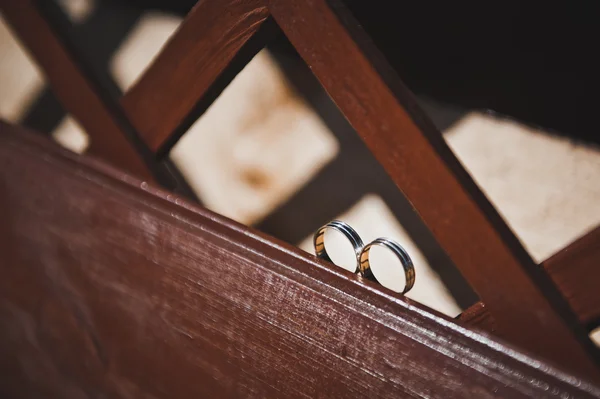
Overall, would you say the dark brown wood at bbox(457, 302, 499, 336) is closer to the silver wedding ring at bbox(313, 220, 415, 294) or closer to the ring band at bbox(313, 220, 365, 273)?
the silver wedding ring at bbox(313, 220, 415, 294)

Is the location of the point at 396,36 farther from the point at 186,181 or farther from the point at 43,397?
the point at 43,397

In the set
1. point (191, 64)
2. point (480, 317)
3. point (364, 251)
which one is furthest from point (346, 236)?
point (191, 64)

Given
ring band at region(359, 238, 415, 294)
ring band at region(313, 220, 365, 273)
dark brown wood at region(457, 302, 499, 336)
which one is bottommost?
dark brown wood at region(457, 302, 499, 336)

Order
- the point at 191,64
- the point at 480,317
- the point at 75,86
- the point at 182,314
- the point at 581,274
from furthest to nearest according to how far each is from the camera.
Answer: the point at 75,86, the point at 191,64, the point at 182,314, the point at 480,317, the point at 581,274

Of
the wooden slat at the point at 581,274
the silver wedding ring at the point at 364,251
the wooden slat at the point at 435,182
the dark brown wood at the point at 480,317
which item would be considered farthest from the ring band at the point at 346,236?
the wooden slat at the point at 581,274

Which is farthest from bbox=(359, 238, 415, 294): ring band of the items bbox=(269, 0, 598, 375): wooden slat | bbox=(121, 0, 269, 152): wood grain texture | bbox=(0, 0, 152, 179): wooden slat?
bbox=(0, 0, 152, 179): wooden slat

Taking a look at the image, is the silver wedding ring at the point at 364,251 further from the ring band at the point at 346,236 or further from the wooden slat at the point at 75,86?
the wooden slat at the point at 75,86

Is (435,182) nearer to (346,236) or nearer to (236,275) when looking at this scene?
(346,236)
